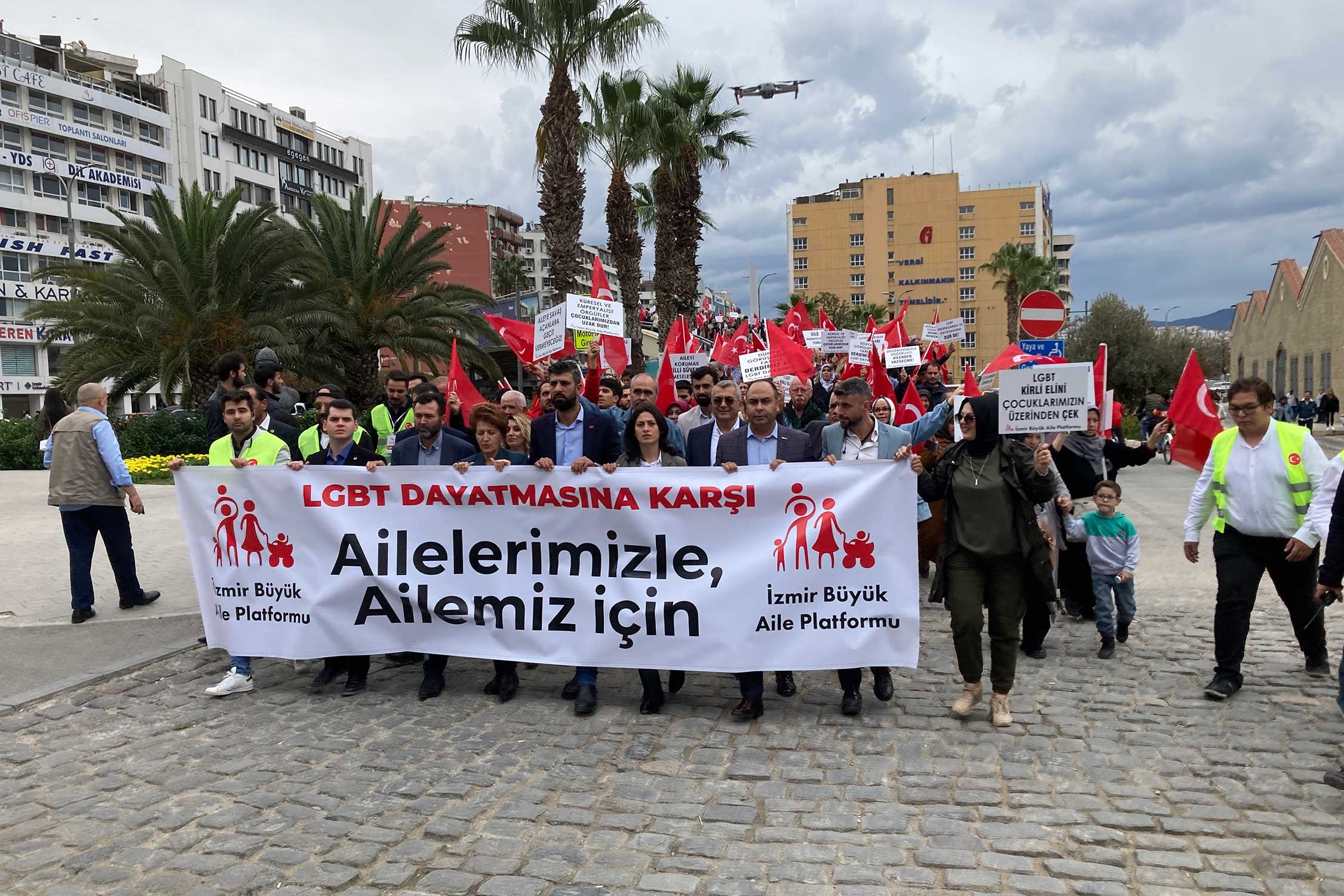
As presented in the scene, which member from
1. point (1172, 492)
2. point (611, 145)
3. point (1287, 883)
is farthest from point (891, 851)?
point (611, 145)

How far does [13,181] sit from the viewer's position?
58.9 metres

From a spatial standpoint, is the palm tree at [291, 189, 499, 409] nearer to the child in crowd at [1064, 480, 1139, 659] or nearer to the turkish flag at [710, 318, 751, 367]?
the turkish flag at [710, 318, 751, 367]

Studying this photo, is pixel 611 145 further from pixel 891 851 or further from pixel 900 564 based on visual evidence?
pixel 891 851

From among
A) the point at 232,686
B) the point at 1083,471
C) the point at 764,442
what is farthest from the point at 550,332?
the point at 1083,471

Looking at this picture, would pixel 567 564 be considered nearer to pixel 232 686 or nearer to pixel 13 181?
pixel 232 686

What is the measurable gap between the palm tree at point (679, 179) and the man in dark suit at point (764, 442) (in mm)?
22621

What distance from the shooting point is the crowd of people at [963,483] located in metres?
5.32

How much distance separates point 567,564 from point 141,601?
4727mm

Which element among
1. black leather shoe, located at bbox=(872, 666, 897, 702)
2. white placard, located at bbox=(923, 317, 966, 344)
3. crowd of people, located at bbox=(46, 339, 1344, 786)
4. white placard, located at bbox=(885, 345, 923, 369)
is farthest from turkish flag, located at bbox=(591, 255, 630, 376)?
white placard, located at bbox=(923, 317, 966, 344)

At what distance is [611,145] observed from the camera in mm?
27109

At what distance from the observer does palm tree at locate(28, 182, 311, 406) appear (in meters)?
21.2

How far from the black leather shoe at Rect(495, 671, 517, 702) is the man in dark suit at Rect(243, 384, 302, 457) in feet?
7.05

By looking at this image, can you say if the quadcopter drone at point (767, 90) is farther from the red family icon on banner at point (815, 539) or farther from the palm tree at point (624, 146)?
the red family icon on banner at point (815, 539)

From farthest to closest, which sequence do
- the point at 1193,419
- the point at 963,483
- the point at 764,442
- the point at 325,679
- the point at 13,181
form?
the point at 13,181, the point at 1193,419, the point at 325,679, the point at 764,442, the point at 963,483
